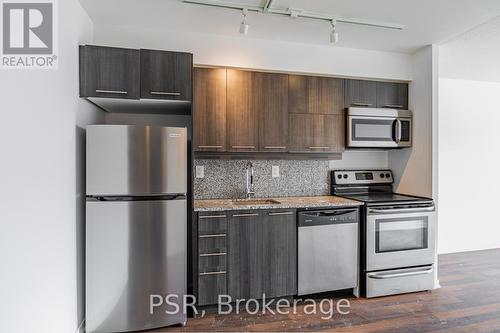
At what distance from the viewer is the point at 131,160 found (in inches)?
89.8

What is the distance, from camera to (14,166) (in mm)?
1486

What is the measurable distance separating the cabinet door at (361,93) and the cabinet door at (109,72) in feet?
7.23

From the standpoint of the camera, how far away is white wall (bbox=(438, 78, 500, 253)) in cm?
437

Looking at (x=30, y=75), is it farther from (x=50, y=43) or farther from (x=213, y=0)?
(x=213, y=0)

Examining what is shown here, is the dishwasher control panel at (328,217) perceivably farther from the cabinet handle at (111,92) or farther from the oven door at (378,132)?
the cabinet handle at (111,92)

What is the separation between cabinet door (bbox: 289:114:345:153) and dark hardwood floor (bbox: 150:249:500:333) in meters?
1.56

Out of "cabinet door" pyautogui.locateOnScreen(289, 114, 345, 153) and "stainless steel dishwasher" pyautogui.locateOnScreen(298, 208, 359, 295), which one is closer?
"stainless steel dishwasher" pyautogui.locateOnScreen(298, 208, 359, 295)

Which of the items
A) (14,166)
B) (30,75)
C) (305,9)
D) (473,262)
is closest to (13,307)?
(14,166)

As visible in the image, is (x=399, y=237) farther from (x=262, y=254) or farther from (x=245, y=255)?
(x=245, y=255)

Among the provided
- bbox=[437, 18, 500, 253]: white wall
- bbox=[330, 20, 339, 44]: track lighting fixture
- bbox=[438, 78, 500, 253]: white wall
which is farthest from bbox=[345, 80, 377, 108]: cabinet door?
bbox=[438, 78, 500, 253]: white wall

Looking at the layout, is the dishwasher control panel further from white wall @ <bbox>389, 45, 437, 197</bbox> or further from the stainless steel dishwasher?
white wall @ <bbox>389, 45, 437, 197</bbox>

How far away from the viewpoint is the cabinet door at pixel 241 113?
299 centimetres

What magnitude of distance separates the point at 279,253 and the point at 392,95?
2.25 metres

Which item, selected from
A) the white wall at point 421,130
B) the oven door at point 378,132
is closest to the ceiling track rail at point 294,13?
the white wall at point 421,130
